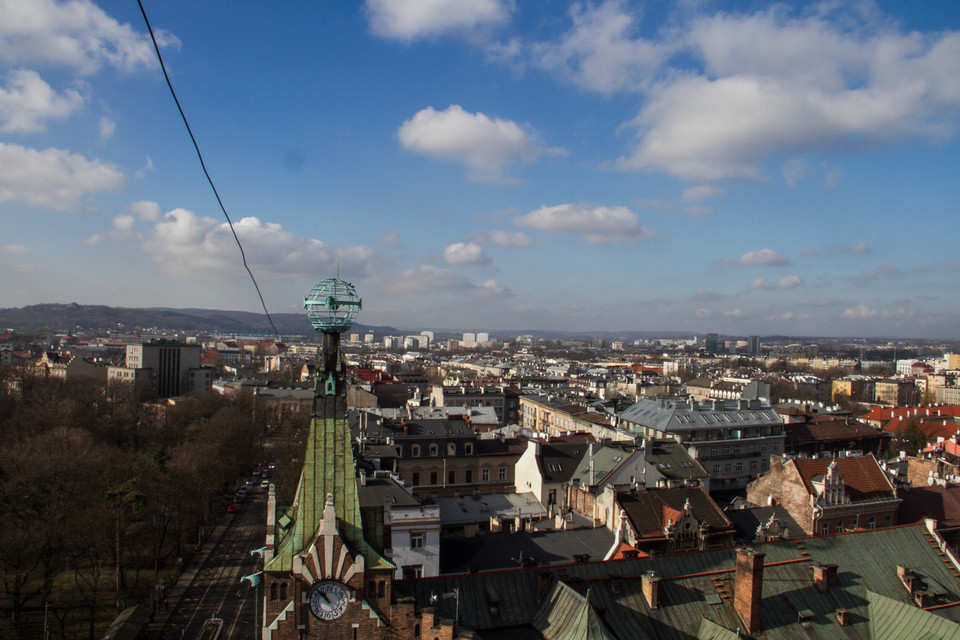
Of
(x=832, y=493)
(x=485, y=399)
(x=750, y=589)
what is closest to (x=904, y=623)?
(x=750, y=589)

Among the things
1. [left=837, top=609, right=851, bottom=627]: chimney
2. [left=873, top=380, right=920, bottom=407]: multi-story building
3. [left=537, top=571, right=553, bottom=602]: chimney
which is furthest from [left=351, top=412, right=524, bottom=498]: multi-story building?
[left=873, top=380, right=920, bottom=407]: multi-story building

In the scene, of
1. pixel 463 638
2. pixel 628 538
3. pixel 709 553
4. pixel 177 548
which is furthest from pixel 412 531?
pixel 177 548

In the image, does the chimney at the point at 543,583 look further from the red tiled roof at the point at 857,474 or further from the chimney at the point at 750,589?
the red tiled roof at the point at 857,474

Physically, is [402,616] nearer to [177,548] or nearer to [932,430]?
[177,548]

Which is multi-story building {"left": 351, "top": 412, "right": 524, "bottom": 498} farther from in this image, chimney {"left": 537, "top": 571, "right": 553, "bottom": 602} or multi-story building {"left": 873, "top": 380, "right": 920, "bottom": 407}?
multi-story building {"left": 873, "top": 380, "right": 920, "bottom": 407}

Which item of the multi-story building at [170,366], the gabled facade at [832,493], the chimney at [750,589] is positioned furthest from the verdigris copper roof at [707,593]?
the multi-story building at [170,366]

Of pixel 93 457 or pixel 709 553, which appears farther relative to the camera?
pixel 93 457

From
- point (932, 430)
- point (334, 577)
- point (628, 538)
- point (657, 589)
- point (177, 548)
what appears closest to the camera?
point (334, 577)
